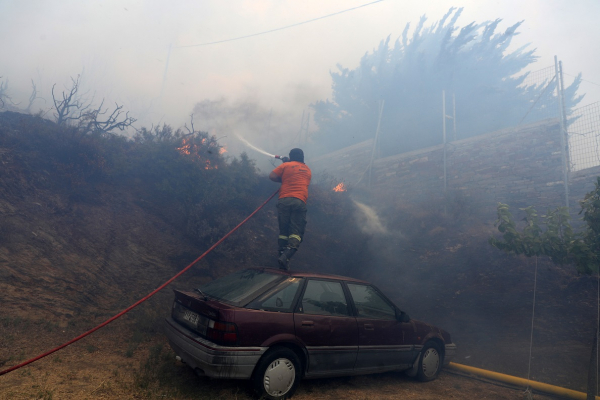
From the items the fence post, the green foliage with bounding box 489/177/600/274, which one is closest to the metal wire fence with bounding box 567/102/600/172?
the fence post

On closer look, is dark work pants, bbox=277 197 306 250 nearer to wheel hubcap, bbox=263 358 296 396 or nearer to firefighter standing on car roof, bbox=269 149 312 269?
firefighter standing on car roof, bbox=269 149 312 269

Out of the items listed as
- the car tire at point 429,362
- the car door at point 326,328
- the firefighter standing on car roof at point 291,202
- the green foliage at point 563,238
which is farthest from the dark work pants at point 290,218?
the green foliage at point 563,238

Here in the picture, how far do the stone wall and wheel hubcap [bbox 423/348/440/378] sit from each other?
23.4 ft

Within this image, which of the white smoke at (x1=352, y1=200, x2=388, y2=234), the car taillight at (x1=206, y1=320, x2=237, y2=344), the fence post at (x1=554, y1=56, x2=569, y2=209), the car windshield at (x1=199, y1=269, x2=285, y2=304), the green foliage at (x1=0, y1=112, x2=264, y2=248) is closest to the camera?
the car taillight at (x1=206, y1=320, x2=237, y2=344)

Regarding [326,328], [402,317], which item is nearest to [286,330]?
[326,328]

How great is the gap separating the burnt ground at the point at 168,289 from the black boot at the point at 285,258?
63.8 inches

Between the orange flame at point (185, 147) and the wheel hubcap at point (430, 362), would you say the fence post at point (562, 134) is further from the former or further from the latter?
the orange flame at point (185, 147)

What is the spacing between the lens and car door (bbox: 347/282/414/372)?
427 cm

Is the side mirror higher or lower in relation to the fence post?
lower

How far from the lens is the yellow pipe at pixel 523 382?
4645mm

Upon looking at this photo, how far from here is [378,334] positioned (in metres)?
4.43

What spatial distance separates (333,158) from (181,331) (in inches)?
681

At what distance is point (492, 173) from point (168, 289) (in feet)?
37.4

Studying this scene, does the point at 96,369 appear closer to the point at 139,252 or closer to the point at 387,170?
the point at 139,252
